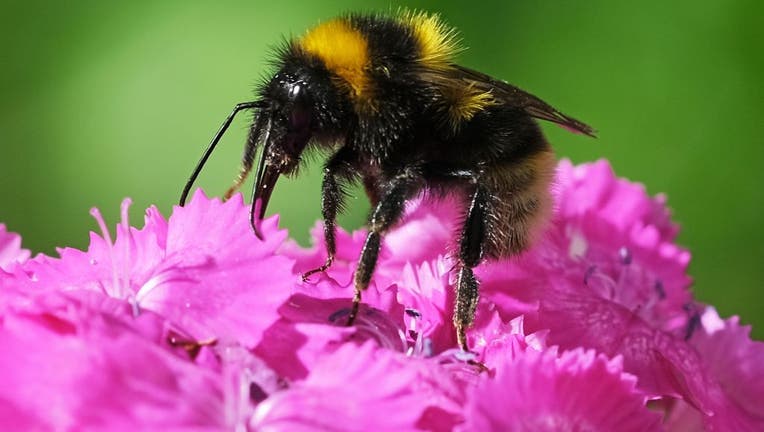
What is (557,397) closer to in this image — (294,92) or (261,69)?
(294,92)

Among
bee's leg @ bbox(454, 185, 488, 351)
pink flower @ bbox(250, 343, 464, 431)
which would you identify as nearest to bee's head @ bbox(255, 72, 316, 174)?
bee's leg @ bbox(454, 185, 488, 351)

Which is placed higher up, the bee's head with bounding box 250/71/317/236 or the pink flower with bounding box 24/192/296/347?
the bee's head with bounding box 250/71/317/236

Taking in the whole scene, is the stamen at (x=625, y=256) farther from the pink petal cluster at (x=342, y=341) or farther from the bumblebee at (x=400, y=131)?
the bumblebee at (x=400, y=131)

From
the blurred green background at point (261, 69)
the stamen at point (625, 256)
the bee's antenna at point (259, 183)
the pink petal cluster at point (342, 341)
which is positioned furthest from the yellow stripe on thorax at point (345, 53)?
the blurred green background at point (261, 69)

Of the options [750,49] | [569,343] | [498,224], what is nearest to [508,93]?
[498,224]

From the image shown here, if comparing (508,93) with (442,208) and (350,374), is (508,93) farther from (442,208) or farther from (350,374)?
(350,374)

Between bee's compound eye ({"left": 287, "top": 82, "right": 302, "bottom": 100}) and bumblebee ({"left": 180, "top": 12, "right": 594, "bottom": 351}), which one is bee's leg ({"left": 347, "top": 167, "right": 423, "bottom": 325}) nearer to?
bumblebee ({"left": 180, "top": 12, "right": 594, "bottom": 351})
